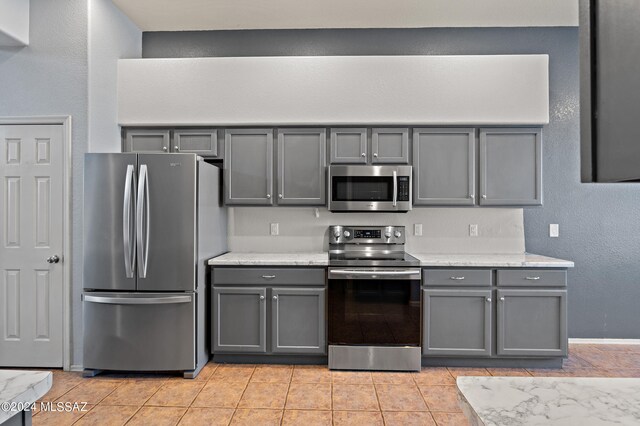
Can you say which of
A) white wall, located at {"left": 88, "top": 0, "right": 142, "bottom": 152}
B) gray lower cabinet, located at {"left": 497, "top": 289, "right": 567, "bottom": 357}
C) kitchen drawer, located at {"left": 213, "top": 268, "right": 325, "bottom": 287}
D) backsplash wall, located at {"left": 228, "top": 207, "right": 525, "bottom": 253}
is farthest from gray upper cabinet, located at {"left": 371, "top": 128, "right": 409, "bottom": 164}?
white wall, located at {"left": 88, "top": 0, "right": 142, "bottom": 152}

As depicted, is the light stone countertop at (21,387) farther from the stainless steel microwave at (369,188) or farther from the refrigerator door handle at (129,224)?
the stainless steel microwave at (369,188)

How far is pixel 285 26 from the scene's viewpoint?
394cm

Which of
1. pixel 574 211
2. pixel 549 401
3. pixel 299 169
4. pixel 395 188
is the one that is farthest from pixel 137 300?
pixel 574 211

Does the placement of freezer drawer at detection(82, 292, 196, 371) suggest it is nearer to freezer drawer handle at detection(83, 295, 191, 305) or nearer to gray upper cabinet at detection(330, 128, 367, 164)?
freezer drawer handle at detection(83, 295, 191, 305)

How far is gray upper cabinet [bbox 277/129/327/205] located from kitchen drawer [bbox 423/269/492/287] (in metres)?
1.09

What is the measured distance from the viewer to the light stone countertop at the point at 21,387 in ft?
3.01

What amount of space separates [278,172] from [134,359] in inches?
72.9

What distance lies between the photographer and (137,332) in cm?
312

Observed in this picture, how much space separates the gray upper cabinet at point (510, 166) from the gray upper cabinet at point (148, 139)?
9.02 ft

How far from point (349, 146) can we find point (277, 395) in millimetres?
2059

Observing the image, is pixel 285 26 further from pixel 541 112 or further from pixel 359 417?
pixel 359 417

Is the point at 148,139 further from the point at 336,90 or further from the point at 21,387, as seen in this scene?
the point at 21,387

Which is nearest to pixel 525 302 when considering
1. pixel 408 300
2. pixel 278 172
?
pixel 408 300

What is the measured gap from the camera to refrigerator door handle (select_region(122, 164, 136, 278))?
3061mm
